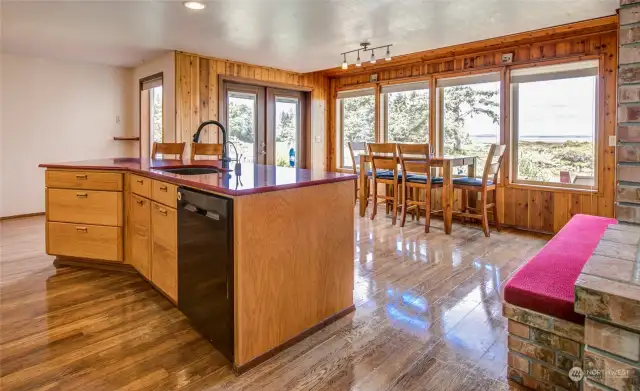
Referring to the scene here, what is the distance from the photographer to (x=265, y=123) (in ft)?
20.6

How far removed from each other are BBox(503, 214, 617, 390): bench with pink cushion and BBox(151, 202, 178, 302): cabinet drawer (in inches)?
68.5

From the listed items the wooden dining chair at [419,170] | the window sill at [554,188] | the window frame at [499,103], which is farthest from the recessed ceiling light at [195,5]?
the window sill at [554,188]

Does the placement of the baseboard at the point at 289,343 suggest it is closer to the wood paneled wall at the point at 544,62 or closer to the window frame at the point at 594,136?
the wood paneled wall at the point at 544,62

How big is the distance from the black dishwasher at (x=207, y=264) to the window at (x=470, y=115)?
4.30 m

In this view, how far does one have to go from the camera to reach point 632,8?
168cm

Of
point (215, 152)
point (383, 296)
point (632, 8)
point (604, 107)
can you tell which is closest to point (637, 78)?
point (632, 8)

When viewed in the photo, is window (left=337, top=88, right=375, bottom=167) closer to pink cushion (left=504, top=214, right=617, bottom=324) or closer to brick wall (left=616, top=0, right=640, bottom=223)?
pink cushion (left=504, top=214, right=617, bottom=324)

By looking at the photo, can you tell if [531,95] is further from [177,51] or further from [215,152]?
[177,51]

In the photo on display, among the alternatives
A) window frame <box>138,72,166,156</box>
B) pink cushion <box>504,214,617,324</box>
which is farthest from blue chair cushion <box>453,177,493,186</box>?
window frame <box>138,72,166,156</box>

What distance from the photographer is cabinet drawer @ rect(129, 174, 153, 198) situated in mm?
2512

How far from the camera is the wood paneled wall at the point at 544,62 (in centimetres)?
408

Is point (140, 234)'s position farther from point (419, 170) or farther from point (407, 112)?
point (407, 112)

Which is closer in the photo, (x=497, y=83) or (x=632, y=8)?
(x=632, y=8)

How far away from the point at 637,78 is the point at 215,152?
329 centimetres
